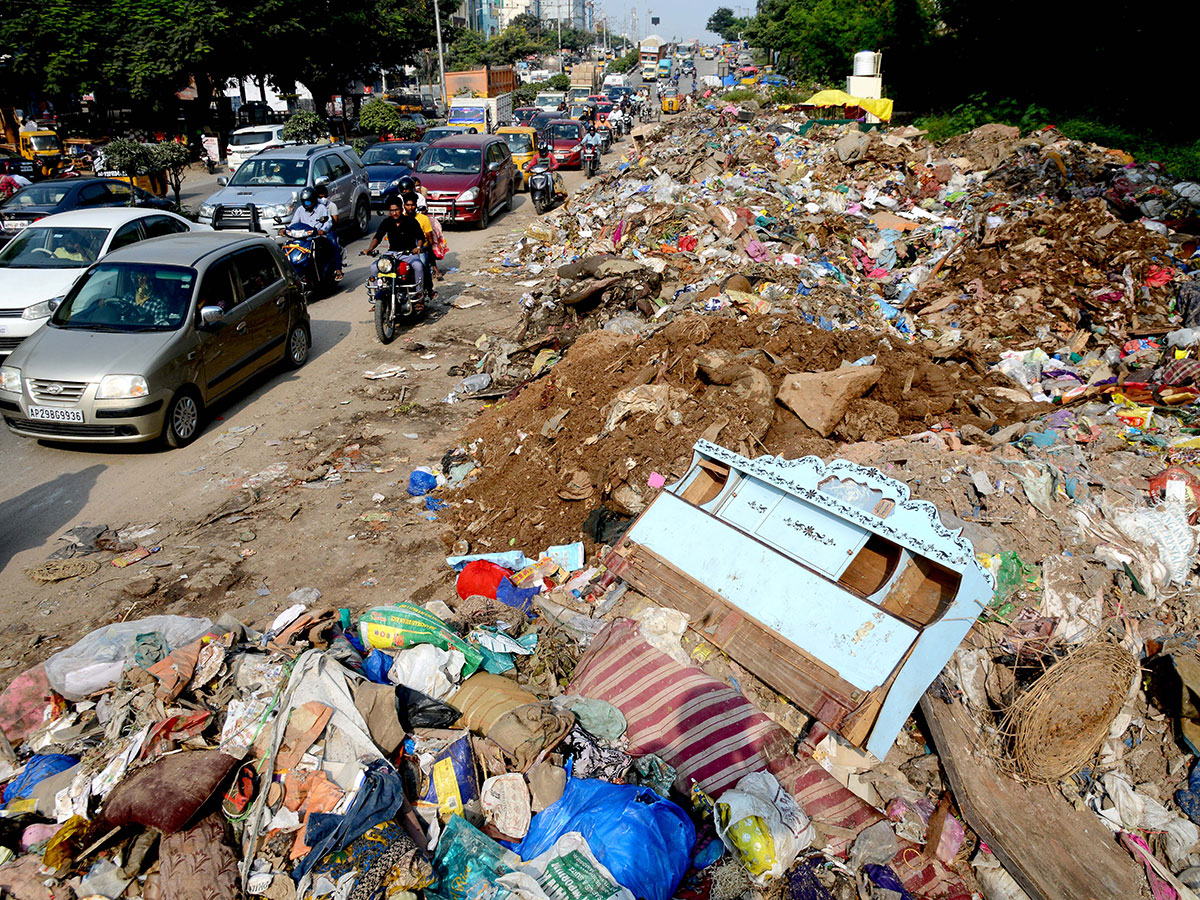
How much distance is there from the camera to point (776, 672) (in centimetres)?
433

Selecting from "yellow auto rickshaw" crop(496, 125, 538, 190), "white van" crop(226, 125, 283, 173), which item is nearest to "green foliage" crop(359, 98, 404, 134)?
"white van" crop(226, 125, 283, 173)

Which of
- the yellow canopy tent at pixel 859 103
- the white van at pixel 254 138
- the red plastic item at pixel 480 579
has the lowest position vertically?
the red plastic item at pixel 480 579

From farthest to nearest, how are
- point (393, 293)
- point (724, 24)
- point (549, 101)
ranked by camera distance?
1. point (724, 24)
2. point (549, 101)
3. point (393, 293)

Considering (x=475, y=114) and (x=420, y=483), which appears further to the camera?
(x=475, y=114)

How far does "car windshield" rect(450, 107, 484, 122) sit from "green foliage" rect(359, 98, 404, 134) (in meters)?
6.48

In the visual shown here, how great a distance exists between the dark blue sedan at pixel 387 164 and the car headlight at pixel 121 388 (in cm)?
1263

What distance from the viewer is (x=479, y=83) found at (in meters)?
44.1

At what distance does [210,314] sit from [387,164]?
15.1m

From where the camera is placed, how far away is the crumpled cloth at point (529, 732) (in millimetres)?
3848

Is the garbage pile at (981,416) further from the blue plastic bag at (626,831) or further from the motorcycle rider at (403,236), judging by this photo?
the motorcycle rider at (403,236)

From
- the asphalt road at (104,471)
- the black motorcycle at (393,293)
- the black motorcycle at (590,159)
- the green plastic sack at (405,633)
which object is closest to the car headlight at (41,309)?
the asphalt road at (104,471)

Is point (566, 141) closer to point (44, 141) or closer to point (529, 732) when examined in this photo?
point (44, 141)

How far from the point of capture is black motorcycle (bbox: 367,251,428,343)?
1112cm

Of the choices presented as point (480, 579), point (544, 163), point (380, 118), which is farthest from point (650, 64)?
point (480, 579)
